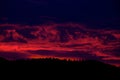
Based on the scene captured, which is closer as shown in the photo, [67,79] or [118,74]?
[67,79]

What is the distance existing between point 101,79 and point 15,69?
7649 mm

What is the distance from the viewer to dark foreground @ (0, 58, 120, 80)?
105 ft

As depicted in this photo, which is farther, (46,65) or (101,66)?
(101,66)

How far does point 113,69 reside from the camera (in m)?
36.9

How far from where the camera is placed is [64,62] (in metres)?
36.1

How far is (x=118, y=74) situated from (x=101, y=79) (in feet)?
12.5

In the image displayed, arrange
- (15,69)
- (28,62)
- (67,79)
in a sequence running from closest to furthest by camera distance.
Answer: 1. (67,79)
2. (15,69)
3. (28,62)

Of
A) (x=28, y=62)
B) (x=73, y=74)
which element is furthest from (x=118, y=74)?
(x=28, y=62)

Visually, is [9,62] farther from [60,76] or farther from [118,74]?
[118,74]

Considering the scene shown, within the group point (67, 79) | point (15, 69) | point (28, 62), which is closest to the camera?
point (67, 79)

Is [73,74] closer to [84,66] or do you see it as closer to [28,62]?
[84,66]

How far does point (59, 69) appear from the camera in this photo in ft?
110

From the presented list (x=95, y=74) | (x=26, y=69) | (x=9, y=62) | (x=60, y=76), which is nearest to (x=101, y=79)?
(x=95, y=74)

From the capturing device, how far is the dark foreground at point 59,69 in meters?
32.1
